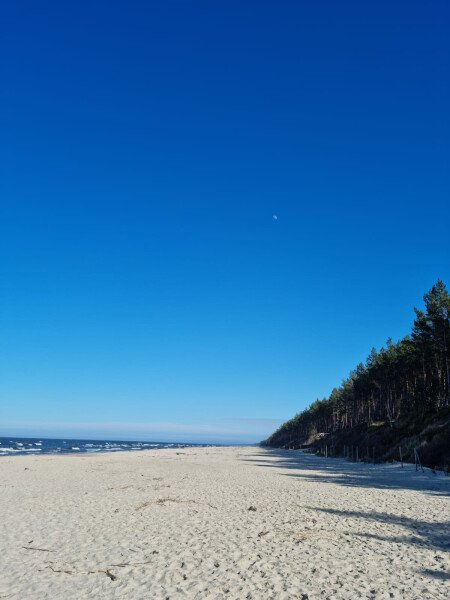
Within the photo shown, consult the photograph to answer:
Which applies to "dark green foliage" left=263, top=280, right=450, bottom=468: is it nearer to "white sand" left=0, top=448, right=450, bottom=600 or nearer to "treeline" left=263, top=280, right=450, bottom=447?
"treeline" left=263, top=280, right=450, bottom=447

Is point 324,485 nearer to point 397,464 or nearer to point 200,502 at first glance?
point 200,502

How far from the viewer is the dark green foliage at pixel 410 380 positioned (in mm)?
57156

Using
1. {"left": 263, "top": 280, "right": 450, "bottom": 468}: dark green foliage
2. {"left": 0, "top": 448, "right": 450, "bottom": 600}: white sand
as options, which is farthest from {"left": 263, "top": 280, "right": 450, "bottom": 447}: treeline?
{"left": 0, "top": 448, "right": 450, "bottom": 600}: white sand

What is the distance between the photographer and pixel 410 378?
75.4 metres

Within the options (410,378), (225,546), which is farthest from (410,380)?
(225,546)

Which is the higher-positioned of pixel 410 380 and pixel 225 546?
pixel 410 380

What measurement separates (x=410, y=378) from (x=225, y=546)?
71.4 m

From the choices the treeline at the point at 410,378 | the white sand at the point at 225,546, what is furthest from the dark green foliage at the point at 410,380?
the white sand at the point at 225,546

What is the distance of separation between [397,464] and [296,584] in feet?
127

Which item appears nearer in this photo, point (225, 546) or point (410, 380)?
point (225, 546)

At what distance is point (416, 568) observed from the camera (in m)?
10.5

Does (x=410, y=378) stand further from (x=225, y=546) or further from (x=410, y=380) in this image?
(x=225, y=546)

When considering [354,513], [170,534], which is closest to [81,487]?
[170,534]

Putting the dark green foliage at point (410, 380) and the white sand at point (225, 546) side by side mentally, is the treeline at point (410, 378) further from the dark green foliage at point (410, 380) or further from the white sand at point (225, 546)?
the white sand at point (225, 546)
